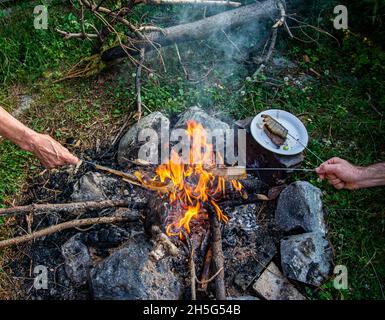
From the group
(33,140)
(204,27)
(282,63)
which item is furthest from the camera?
(282,63)

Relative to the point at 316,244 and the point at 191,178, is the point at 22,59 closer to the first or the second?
the point at 191,178

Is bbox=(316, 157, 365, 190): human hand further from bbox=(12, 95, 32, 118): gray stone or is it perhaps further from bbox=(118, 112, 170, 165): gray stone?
bbox=(12, 95, 32, 118): gray stone

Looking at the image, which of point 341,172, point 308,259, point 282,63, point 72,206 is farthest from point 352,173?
point 72,206

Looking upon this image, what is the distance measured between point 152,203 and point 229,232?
36.6 inches

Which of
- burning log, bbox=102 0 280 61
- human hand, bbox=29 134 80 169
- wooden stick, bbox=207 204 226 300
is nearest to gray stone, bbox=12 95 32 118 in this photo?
burning log, bbox=102 0 280 61

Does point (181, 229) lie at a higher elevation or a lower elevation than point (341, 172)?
lower

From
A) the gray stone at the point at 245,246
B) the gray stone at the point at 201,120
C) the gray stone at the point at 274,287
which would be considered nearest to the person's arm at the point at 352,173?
the gray stone at the point at 245,246

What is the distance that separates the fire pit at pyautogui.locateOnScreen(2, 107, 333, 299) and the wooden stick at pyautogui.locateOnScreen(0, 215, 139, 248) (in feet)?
0.10

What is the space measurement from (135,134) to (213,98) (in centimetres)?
142

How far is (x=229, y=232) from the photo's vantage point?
12.7ft

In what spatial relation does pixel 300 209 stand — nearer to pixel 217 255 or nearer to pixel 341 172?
pixel 341 172

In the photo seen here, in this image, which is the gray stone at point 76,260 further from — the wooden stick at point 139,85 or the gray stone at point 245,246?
the wooden stick at point 139,85

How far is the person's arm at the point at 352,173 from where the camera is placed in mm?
3922

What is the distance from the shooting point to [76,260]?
11.6 feet
